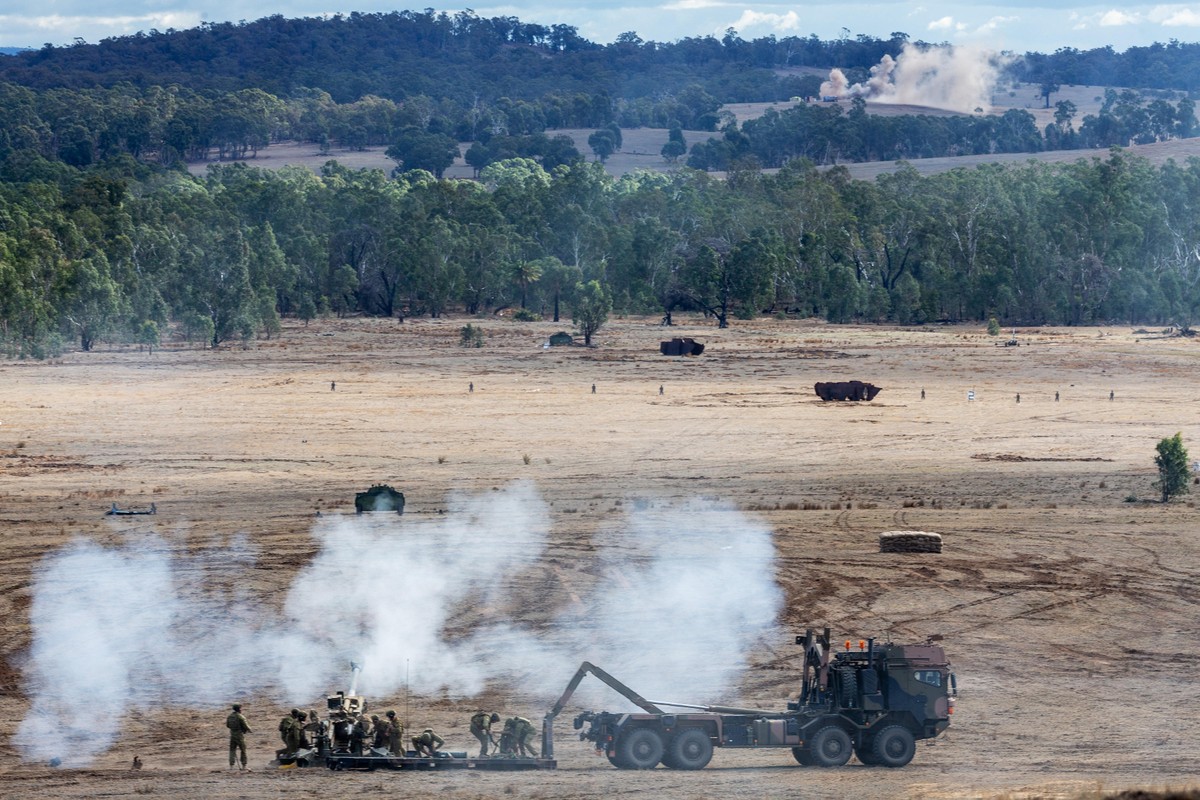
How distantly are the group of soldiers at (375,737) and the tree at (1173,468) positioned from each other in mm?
Result: 28882

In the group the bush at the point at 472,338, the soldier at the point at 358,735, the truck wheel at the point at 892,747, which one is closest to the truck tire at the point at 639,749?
the truck wheel at the point at 892,747

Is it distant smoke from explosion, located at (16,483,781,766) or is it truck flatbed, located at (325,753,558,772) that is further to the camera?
distant smoke from explosion, located at (16,483,781,766)

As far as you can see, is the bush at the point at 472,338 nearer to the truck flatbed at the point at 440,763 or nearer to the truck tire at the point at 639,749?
the truck flatbed at the point at 440,763

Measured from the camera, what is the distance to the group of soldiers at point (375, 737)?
A: 22.8 metres

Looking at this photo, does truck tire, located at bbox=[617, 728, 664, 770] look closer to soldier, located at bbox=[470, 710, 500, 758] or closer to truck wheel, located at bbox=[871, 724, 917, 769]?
soldier, located at bbox=[470, 710, 500, 758]

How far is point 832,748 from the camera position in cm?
2275

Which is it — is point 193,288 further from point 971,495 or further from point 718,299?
point 971,495

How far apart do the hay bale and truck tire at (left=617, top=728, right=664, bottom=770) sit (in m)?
17.0

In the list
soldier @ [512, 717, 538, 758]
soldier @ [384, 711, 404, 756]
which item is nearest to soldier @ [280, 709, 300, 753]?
soldier @ [384, 711, 404, 756]

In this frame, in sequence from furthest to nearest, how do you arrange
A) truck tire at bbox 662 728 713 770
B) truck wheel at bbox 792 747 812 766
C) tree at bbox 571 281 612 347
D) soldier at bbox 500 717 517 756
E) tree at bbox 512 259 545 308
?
tree at bbox 512 259 545 308, tree at bbox 571 281 612 347, soldier at bbox 500 717 517 756, truck wheel at bbox 792 747 812 766, truck tire at bbox 662 728 713 770

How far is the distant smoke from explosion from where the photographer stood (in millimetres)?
27672

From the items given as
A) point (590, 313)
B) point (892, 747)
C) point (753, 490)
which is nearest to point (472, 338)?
point (590, 313)

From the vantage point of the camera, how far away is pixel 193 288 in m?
100

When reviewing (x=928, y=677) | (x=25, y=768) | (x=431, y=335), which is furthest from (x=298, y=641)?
(x=431, y=335)
